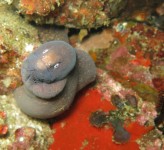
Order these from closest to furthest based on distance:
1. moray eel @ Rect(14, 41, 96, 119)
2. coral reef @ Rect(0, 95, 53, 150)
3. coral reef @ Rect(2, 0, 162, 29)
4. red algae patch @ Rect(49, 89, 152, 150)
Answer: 1. moray eel @ Rect(14, 41, 96, 119)
2. coral reef @ Rect(0, 95, 53, 150)
3. coral reef @ Rect(2, 0, 162, 29)
4. red algae patch @ Rect(49, 89, 152, 150)

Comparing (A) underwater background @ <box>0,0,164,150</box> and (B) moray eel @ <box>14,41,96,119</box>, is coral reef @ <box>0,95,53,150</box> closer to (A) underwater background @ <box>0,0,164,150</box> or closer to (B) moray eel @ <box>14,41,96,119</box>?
(A) underwater background @ <box>0,0,164,150</box>

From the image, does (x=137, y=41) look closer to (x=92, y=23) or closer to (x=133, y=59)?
(x=133, y=59)

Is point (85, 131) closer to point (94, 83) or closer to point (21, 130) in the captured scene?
point (94, 83)

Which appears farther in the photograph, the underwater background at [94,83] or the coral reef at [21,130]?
the underwater background at [94,83]

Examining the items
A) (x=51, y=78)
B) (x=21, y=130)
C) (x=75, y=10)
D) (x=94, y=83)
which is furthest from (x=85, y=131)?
(x=75, y=10)

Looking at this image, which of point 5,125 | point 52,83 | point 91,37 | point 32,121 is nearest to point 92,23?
point 91,37

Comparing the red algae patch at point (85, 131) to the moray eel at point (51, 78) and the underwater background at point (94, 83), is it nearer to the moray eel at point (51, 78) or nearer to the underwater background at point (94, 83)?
the underwater background at point (94, 83)

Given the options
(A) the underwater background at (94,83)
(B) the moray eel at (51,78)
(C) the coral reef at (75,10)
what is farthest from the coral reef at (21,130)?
(C) the coral reef at (75,10)

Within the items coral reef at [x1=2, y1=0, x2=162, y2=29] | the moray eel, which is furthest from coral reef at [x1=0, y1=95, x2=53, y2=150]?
coral reef at [x1=2, y1=0, x2=162, y2=29]
